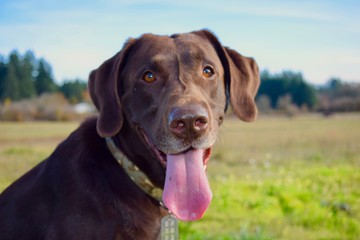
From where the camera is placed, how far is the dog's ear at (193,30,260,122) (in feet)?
11.9

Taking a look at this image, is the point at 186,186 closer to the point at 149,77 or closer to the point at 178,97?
the point at 178,97

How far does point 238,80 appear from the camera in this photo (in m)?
3.68

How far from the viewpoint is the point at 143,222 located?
9.98ft

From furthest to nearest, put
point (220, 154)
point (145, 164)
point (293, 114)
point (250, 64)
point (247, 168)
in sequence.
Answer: point (293, 114) → point (220, 154) → point (247, 168) → point (250, 64) → point (145, 164)

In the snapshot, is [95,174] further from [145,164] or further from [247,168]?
[247,168]

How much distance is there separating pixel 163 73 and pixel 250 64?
3.05 feet

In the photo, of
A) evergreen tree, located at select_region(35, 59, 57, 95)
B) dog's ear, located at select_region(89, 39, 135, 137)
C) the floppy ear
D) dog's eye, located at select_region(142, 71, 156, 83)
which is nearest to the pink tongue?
dog's ear, located at select_region(89, 39, 135, 137)

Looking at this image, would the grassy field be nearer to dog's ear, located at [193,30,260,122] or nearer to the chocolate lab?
dog's ear, located at [193,30,260,122]

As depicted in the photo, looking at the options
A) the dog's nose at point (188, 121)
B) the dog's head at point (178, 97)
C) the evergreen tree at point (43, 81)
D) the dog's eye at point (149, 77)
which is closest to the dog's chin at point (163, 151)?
the dog's head at point (178, 97)

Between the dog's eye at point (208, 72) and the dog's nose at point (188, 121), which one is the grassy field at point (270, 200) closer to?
the dog's eye at point (208, 72)

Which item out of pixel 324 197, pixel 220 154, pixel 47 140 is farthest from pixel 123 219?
pixel 220 154

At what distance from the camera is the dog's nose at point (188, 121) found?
2.79 m

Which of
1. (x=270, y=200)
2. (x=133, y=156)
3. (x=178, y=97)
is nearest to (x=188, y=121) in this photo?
(x=178, y=97)

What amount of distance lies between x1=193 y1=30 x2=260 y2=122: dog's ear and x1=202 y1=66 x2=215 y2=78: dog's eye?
0.25 metres
